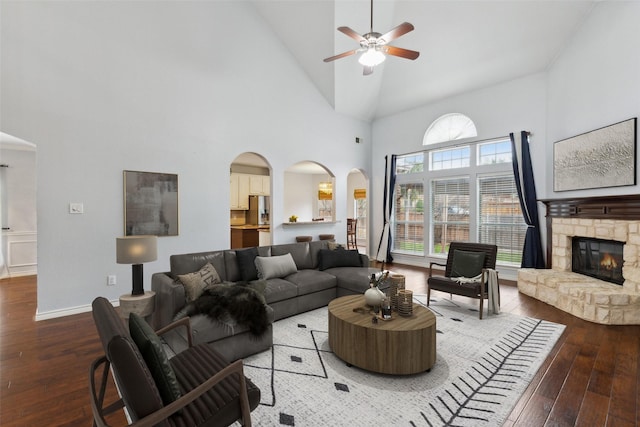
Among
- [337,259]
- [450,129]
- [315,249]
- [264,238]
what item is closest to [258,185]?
[264,238]

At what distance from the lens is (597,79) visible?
14.2 ft

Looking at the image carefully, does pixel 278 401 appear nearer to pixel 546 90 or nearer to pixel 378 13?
pixel 378 13

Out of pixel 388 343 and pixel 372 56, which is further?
pixel 372 56

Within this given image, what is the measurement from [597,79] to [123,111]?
6.85 m

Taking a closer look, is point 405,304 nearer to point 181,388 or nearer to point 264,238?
point 181,388

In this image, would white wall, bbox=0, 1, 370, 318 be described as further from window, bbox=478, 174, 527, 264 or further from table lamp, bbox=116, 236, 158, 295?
window, bbox=478, 174, 527, 264

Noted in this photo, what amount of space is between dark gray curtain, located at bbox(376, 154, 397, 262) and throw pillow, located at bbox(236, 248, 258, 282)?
14.4 feet

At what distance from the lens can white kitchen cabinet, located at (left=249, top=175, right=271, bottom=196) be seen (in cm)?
895

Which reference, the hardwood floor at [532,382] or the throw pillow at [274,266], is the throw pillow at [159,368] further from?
the throw pillow at [274,266]

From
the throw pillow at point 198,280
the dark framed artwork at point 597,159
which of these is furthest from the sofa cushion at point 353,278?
the dark framed artwork at point 597,159

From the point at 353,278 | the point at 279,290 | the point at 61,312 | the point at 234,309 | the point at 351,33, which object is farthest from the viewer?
the point at 353,278

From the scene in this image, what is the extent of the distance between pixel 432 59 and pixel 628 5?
2.63 metres

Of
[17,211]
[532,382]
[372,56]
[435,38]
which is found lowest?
[532,382]

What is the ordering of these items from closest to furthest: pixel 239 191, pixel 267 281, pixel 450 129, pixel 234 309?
pixel 234 309
pixel 267 281
pixel 450 129
pixel 239 191
